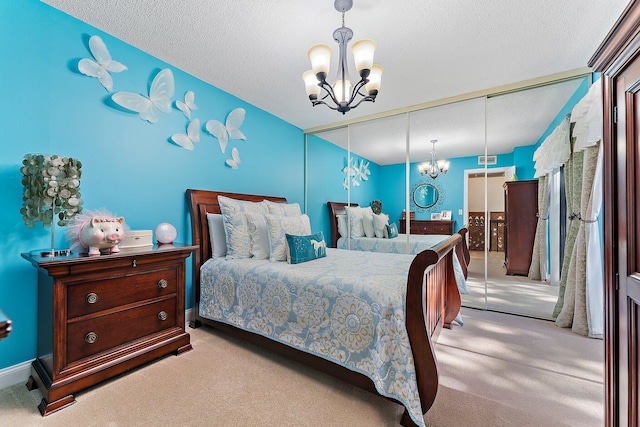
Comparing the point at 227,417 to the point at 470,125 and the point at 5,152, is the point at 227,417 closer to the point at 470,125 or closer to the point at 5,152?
the point at 5,152

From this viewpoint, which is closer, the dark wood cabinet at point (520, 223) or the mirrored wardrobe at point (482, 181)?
the mirrored wardrobe at point (482, 181)

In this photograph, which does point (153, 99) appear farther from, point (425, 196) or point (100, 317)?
point (425, 196)

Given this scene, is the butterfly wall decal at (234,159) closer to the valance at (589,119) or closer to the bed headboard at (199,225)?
the bed headboard at (199,225)

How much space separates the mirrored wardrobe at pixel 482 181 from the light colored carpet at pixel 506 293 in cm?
1

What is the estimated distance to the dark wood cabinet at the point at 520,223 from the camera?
396 cm

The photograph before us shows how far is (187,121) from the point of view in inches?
107

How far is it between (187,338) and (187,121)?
6.82 feet

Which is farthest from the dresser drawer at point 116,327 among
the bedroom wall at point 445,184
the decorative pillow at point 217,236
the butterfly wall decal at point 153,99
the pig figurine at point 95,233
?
the bedroom wall at point 445,184

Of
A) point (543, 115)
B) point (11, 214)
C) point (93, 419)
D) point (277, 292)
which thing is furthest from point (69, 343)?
point (543, 115)

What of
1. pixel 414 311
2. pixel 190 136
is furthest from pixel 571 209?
pixel 190 136

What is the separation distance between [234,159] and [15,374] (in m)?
2.46

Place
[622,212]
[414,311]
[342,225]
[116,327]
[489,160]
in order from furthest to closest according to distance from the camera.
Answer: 1. [342,225]
2. [489,160]
3. [116,327]
4. [414,311]
5. [622,212]

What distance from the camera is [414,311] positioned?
4.67 feet

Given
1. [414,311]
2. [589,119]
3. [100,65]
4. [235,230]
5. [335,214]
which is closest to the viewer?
[414,311]
